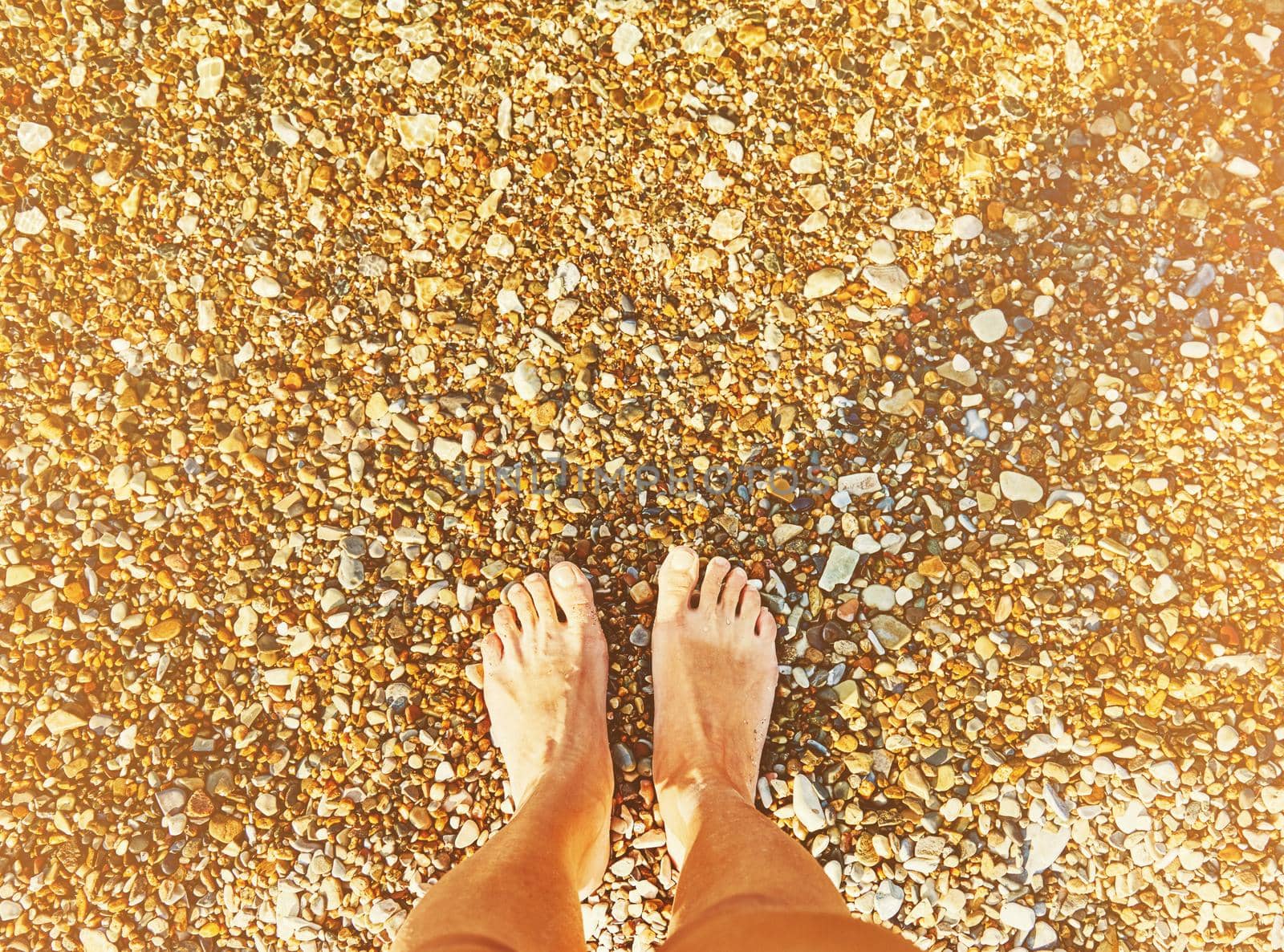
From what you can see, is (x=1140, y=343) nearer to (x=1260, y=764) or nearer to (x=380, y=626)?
(x=1260, y=764)

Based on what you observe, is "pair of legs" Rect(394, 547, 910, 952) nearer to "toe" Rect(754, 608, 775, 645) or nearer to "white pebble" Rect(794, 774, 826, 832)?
"toe" Rect(754, 608, 775, 645)

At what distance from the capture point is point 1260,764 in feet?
7.70

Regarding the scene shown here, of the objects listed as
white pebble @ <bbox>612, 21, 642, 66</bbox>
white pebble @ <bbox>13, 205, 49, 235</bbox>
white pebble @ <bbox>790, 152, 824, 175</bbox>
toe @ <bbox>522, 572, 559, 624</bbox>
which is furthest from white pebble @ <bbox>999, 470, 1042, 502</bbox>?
white pebble @ <bbox>13, 205, 49, 235</bbox>

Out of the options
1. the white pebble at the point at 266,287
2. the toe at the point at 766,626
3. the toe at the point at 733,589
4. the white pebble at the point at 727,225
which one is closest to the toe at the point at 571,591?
the toe at the point at 733,589

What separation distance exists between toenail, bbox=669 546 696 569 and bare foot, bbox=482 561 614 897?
28cm

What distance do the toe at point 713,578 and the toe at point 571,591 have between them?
1.20 ft

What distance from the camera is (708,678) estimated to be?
2340 millimetres

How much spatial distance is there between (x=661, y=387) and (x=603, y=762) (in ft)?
3.82

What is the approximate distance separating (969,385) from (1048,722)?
1066 millimetres

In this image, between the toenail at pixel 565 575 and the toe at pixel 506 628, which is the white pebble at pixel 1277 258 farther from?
the toe at pixel 506 628

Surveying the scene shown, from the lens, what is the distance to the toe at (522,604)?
7.85 feet

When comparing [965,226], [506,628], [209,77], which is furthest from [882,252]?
[209,77]

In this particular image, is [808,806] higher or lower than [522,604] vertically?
lower

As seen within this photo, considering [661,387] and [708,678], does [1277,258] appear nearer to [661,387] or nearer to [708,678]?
[661,387]
